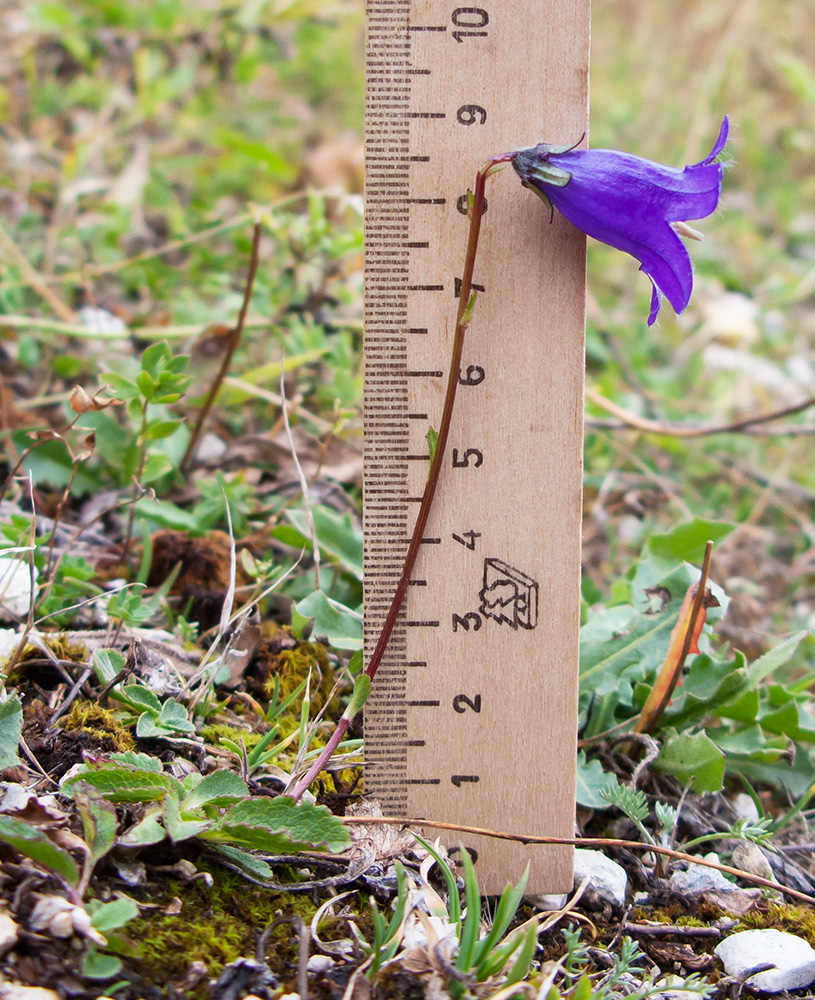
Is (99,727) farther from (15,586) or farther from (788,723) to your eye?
(788,723)

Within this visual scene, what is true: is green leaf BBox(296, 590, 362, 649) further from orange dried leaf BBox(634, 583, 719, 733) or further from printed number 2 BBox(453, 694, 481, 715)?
orange dried leaf BBox(634, 583, 719, 733)

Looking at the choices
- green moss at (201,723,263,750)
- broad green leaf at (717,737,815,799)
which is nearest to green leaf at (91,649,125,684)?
green moss at (201,723,263,750)

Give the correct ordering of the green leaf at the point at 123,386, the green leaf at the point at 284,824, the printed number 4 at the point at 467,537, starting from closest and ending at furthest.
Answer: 1. the green leaf at the point at 284,824
2. the printed number 4 at the point at 467,537
3. the green leaf at the point at 123,386

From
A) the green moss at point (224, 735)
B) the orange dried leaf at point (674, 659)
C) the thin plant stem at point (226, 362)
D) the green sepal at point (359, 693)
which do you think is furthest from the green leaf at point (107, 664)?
the orange dried leaf at point (674, 659)

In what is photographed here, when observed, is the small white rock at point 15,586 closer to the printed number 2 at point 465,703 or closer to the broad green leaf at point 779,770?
the printed number 2 at point 465,703

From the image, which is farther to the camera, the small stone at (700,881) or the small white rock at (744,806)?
the small white rock at (744,806)

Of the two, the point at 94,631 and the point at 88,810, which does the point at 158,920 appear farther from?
the point at 94,631

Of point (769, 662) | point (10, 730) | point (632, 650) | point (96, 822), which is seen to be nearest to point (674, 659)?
point (632, 650)
